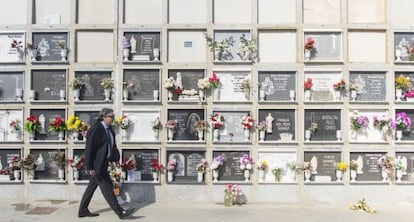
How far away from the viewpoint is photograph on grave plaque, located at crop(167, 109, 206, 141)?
7074 millimetres

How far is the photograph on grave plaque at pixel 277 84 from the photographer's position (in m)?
7.11

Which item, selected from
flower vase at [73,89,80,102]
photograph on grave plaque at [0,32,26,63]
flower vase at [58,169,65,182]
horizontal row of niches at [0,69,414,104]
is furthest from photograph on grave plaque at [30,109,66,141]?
photograph on grave plaque at [0,32,26,63]

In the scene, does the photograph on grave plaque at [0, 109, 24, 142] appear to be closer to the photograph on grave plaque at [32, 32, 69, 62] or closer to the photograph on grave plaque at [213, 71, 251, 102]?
the photograph on grave plaque at [32, 32, 69, 62]

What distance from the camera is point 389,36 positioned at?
7.08 metres

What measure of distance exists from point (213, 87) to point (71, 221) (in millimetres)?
3077

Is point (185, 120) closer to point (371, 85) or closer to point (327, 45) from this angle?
point (327, 45)

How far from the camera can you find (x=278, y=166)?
7.03 m

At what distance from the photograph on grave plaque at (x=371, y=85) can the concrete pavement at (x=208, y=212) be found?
1.84 meters

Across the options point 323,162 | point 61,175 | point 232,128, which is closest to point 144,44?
point 232,128

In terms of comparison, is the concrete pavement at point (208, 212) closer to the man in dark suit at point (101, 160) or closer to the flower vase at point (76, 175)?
the man in dark suit at point (101, 160)

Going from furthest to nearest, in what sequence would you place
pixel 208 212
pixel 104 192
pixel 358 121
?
1. pixel 358 121
2. pixel 208 212
3. pixel 104 192

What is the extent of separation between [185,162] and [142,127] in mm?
960

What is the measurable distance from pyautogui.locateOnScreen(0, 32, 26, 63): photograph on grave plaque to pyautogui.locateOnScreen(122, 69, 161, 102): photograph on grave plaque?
187cm

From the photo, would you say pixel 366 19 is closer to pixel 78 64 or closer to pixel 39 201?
pixel 78 64
